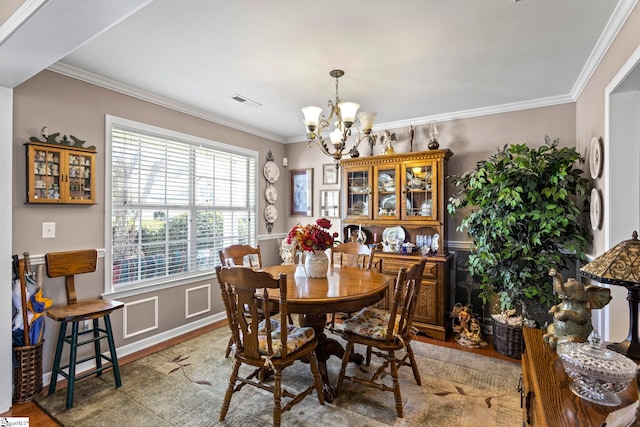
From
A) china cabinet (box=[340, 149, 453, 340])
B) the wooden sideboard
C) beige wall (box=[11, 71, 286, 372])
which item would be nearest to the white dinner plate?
china cabinet (box=[340, 149, 453, 340])

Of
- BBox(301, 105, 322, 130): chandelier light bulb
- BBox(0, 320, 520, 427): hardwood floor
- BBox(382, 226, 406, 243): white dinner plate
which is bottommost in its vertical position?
BBox(0, 320, 520, 427): hardwood floor

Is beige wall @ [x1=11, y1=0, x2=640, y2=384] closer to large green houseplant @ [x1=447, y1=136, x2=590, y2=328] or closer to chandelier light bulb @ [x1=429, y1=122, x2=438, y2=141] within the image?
chandelier light bulb @ [x1=429, y1=122, x2=438, y2=141]

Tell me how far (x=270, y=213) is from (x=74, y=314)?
2.82 m

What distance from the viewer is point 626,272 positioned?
1201mm

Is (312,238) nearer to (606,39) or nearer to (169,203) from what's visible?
(169,203)

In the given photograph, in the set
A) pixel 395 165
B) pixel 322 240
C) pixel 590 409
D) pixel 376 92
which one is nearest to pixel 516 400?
pixel 590 409

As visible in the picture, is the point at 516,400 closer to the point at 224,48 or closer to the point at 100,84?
the point at 224,48

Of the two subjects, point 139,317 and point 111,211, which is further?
point 139,317

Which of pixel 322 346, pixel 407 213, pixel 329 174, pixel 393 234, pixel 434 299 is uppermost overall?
pixel 329 174

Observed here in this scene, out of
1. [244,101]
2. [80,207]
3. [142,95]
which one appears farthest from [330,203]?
[80,207]

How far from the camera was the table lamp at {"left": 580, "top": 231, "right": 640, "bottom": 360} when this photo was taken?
1199 millimetres

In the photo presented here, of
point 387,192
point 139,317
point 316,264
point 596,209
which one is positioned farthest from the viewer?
point 387,192

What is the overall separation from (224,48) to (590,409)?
108 inches

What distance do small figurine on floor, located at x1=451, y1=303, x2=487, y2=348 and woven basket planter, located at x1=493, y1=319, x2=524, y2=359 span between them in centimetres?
21
